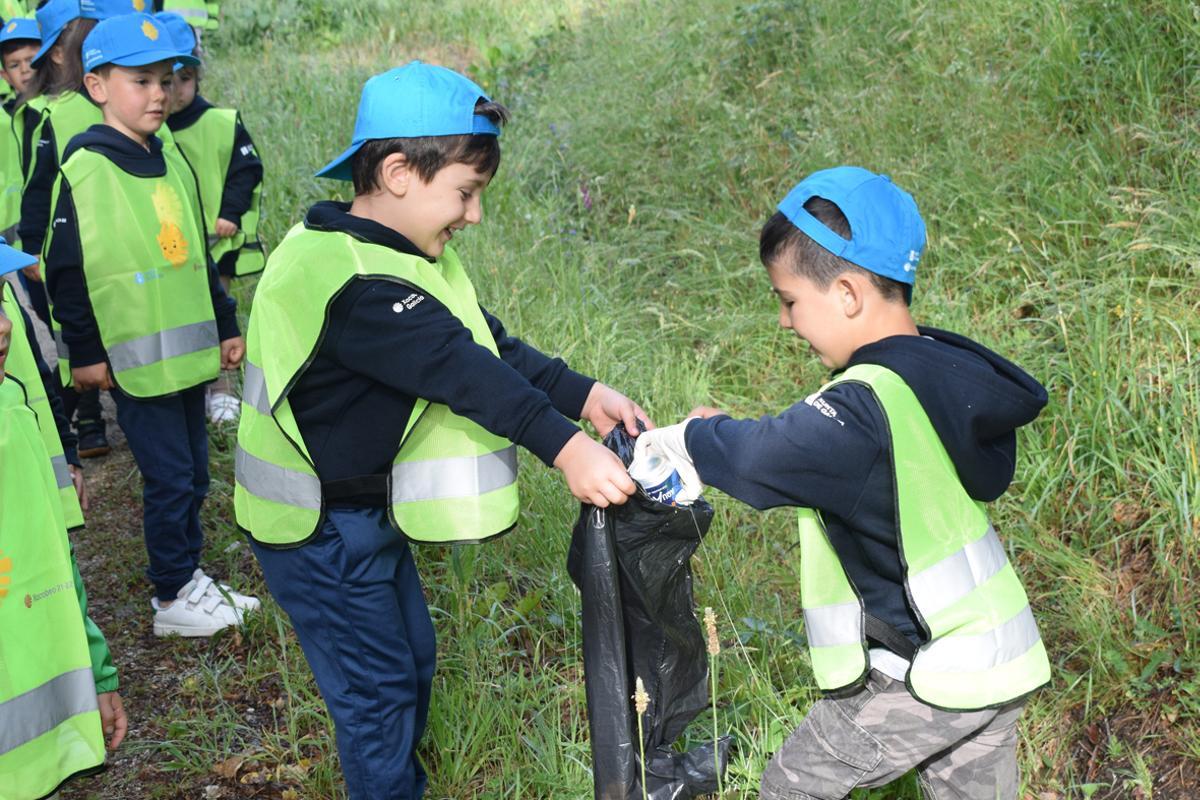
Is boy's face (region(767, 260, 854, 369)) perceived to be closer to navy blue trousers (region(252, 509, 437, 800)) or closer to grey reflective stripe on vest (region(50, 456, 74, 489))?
navy blue trousers (region(252, 509, 437, 800))

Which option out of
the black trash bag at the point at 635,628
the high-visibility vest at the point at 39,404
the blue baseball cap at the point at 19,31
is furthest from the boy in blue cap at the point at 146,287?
the blue baseball cap at the point at 19,31

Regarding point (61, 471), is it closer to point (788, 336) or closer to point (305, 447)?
point (305, 447)

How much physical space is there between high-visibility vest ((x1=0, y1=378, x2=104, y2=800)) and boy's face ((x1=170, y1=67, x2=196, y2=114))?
9.78ft

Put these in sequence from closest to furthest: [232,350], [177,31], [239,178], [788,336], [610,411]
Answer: [610,411] < [177,31] < [232,350] < [788,336] < [239,178]

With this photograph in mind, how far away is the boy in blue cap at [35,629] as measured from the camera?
2146mm

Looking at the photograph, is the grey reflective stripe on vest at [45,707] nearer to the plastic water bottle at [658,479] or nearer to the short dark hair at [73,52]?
the plastic water bottle at [658,479]

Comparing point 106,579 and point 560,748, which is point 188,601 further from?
point 560,748

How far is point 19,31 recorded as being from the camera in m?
5.38

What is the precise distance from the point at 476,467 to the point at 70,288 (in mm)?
2027

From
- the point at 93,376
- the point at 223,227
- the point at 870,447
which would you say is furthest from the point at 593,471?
the point at 223,227

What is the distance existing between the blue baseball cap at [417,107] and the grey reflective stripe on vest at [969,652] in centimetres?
142

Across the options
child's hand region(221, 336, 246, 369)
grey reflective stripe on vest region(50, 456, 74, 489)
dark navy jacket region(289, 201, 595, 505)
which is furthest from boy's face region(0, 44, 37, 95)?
dark navy jacket region(289, 201, 595, 505)

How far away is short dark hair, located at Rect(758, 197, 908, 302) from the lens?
2.28m

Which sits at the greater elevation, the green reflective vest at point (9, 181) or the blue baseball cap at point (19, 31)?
the blue baseball cap at point (19, 31)
